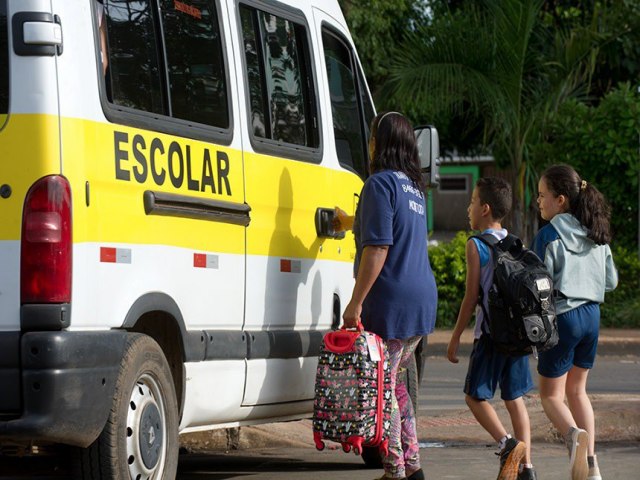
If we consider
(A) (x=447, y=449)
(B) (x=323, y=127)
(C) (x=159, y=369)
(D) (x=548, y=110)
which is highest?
(D) (x=548, y=110)

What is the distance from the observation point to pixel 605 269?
6.96 m

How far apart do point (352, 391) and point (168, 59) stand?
1.67 metres

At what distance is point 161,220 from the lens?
557cm

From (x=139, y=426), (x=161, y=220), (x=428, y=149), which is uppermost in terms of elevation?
(x=428, y=149)

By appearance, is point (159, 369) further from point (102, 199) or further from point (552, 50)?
point (552, 50)

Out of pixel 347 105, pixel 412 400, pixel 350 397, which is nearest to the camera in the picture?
pixel 350 397

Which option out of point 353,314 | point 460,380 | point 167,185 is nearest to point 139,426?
point 167,185

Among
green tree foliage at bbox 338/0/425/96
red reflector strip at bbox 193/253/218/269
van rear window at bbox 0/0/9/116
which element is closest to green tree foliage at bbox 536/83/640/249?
green tree foliage at bbox 338/0/425/96

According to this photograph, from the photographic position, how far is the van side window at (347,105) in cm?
772

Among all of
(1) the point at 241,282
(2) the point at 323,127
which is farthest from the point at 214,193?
(2) the point at 323,127

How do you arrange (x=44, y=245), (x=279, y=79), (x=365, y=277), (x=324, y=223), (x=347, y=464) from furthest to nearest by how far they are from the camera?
1. (x=347, y=464)
2. (x=324, y=223)
3. (x=279, y=79)
4. (x=365, y=277)
5. (x=44, y=245)

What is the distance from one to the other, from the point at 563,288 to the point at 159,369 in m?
2.22

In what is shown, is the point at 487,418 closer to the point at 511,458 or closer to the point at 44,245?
the point at 511,458

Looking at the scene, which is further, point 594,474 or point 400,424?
point 594,474
